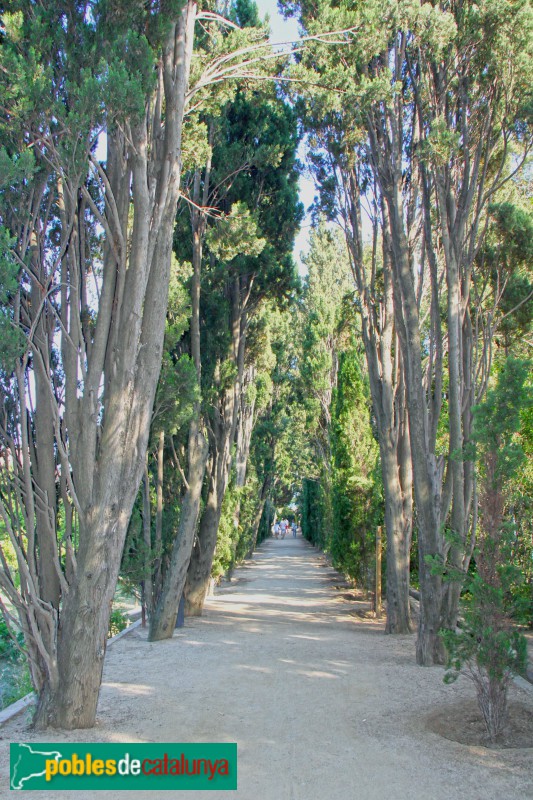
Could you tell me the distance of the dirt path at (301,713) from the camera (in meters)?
4.50

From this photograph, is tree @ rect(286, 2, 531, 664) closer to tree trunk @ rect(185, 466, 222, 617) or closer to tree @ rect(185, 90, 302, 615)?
tree @ rect(185, 90, 302, 615)

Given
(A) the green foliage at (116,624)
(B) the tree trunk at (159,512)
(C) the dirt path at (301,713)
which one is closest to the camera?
(C) the dirt path at (301,713)

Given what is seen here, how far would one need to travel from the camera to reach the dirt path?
450 centimetres

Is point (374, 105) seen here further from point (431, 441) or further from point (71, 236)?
point (71, 236)

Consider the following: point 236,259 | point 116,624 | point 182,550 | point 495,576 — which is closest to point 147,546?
point 182,550

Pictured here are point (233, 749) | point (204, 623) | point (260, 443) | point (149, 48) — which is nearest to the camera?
point (233, 749)

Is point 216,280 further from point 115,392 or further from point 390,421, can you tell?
point 115,392

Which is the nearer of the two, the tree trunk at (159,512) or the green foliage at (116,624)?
the tree trunk at (159,512)

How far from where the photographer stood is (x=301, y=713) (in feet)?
20.3

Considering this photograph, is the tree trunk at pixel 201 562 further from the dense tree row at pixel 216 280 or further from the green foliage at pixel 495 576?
the green foliage at pixel 495 576

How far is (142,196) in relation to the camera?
21.2ft

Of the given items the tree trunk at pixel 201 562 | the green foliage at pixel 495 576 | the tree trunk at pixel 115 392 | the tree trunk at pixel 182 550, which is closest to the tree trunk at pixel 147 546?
the tree trunk at pixel 182 550

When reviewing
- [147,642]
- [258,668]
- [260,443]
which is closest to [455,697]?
[258,668]

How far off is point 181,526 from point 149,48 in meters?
Result: 7.13
